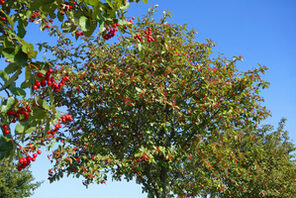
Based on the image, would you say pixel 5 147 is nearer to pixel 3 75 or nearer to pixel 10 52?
pixel 3 75

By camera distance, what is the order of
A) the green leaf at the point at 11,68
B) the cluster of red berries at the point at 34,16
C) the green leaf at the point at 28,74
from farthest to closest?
the cluster of red berries at the point at 34,16 → the green leaf at the point at 11,68 → the green leaf at the point at 28,74

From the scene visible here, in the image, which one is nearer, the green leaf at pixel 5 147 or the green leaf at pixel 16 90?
the green leaf at pixel 5 147

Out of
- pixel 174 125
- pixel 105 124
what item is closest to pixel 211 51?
pixel 174 125

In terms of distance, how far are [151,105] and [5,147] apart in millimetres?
8058

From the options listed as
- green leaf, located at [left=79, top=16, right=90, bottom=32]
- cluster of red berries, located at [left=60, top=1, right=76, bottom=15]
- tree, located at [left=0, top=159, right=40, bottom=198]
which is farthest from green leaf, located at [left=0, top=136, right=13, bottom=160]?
tree, located at [left=0, top=159, right=40, bottom=198]

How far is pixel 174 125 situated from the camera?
12172mm

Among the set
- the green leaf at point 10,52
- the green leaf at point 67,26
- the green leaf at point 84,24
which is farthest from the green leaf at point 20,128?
the green leaf at point 67,26

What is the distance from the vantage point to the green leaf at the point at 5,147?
3.38 meters

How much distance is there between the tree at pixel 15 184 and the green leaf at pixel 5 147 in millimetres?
30878

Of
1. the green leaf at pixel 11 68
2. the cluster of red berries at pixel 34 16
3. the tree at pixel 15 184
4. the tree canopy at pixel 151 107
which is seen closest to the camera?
the green leaf at pixel 11 68

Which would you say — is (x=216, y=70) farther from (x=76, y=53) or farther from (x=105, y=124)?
(x=76, y=53)

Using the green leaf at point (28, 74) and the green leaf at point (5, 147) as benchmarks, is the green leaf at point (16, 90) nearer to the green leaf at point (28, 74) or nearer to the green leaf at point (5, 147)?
the green leaf at point (28, 74)

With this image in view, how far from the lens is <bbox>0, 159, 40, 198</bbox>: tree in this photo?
103 ft

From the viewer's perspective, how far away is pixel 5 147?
340 centimetres
